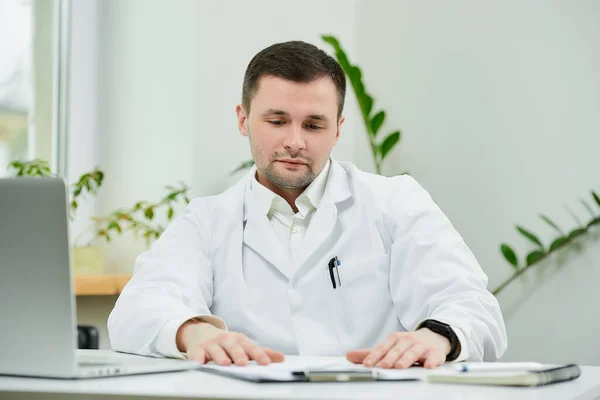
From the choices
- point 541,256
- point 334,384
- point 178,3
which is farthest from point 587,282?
point 334,384

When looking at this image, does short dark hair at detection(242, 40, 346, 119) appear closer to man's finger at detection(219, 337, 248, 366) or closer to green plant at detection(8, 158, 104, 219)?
man's finger at detection(219, 337, 248, 366)

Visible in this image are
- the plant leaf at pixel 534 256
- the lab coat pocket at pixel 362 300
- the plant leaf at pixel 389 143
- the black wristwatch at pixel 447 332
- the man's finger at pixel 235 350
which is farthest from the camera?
the plant leaf at pixel 389 143

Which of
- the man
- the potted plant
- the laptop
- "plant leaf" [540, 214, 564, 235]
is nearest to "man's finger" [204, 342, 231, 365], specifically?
the laptop

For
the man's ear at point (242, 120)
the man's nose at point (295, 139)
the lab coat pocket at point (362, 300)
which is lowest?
the lab coat pocket at point (362, 300)

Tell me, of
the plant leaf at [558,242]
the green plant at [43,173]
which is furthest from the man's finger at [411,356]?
the green plant at [43,173]

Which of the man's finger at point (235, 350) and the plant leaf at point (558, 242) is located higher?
the plant leaf at point (558, 242)

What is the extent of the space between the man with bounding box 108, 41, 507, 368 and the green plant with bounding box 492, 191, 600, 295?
1305 millimetres

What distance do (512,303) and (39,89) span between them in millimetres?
2081

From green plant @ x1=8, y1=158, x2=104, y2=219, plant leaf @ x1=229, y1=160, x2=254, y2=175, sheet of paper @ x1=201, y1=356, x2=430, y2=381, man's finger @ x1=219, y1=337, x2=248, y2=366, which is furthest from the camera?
plant leaf @ x1=229, y1=160, x2=254, y2=175

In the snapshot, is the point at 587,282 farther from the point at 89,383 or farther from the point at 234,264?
the point at 89,383

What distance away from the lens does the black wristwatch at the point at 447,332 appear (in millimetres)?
1262

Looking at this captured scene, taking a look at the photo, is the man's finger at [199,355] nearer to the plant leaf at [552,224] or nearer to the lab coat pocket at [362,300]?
the lab coat pocket at [362,300]

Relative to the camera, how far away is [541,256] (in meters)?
2.94

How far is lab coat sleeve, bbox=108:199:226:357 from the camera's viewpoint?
1339 millimetres
